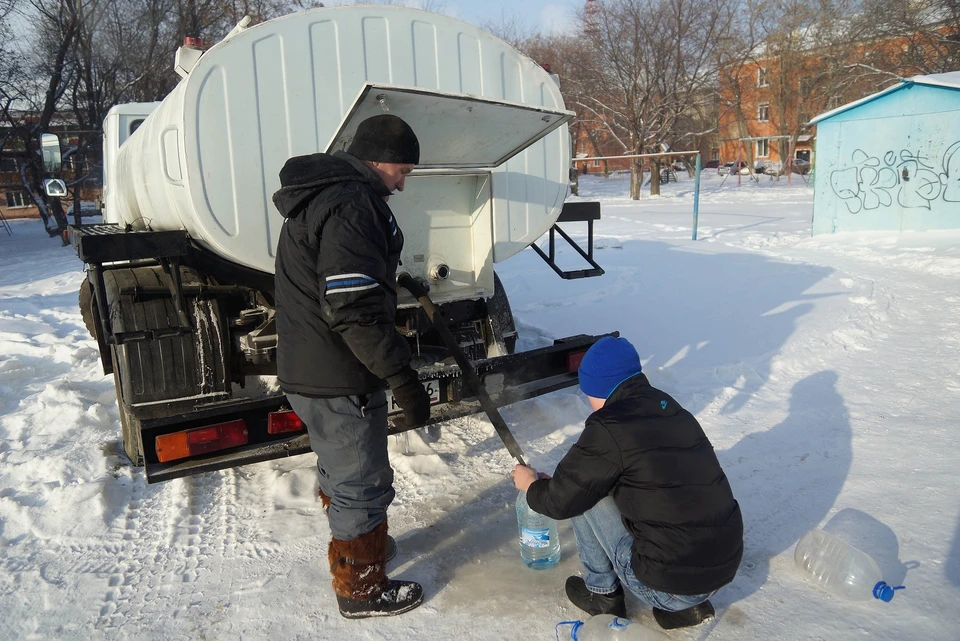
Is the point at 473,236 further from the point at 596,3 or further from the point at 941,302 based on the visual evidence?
the point at 596,3

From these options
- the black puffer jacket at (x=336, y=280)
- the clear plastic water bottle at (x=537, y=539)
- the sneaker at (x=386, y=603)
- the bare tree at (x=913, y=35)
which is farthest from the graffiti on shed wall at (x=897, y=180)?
the bare tree at (x=913, y=35)

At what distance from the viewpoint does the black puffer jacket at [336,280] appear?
2.35 metres

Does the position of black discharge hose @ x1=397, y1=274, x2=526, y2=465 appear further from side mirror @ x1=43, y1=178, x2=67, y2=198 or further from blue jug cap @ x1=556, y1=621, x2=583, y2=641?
side mirror @ x1=43, y1=178, x2=67, y2=198

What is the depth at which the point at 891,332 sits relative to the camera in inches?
251

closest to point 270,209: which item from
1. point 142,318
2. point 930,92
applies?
point 142,318

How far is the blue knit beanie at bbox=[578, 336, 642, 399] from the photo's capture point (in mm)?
2408

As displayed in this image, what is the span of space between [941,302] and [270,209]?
7.32 metres

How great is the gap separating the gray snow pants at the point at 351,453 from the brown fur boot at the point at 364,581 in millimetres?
53

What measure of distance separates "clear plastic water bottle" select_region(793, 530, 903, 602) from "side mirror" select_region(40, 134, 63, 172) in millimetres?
6549

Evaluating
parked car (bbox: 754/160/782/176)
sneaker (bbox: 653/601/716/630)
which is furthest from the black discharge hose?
parked car (bbox: 754/160/782/176)

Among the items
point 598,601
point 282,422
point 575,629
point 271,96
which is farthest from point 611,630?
point 271,96

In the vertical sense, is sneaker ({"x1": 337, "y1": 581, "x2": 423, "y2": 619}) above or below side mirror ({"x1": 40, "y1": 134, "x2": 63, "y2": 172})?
below

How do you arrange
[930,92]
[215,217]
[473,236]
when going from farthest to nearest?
[930,92]
[473,236]
[215,217]

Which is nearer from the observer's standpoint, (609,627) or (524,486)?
(609,627)
